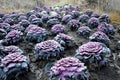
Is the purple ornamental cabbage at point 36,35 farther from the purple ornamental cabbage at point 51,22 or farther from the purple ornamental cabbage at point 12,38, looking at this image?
the purple ornamental cabbage at point 51,22

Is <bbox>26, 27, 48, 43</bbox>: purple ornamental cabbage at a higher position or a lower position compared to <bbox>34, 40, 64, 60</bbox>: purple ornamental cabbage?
lower

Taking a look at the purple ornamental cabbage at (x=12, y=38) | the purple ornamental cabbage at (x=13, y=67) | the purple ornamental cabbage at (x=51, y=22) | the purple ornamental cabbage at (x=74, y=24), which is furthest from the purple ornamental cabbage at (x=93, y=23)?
the purple ornamental cabbage at (x=13, y=67)

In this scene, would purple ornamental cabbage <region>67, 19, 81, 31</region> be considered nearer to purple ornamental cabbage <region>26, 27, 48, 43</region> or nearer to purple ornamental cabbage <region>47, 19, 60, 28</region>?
purple ornamental cabbage <region>47, 19, 60, 28</region>

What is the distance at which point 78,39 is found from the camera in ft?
14.9

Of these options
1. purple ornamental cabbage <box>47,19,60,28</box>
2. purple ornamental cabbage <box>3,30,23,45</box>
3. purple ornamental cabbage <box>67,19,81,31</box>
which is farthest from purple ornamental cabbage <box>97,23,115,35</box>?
purple ornamental cabbage <box>3,30,23,45</box>

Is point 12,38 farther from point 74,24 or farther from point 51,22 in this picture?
point 74,24

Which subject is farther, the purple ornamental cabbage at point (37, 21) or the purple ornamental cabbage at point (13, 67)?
the purple ornamental cabbage at point (37, 21)

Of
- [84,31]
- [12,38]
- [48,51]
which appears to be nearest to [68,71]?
[48,51]

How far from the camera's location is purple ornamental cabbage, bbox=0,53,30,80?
310 cm

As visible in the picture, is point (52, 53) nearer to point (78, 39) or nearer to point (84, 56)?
point (84, 56)

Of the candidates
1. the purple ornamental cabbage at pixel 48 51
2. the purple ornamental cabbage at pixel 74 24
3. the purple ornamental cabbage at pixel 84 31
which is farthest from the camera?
the purple ornamental cabbage at pixel 74 24

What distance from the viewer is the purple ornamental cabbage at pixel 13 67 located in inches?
122

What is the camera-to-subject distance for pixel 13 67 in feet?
10.2

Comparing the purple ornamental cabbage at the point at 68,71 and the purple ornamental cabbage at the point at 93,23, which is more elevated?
the purple ornamental cabbage at the point at 68,71
